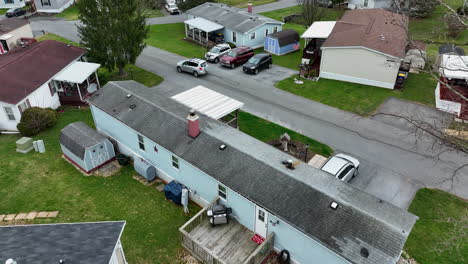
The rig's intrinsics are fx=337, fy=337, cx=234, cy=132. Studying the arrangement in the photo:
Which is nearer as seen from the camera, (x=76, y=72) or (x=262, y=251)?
(x=262, y=251)

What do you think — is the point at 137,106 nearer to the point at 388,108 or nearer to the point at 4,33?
the point at 388,108

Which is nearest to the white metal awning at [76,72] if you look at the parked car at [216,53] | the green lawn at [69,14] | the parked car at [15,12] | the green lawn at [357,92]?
the parked car at [216,53]

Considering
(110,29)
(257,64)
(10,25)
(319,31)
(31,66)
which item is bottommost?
(257,64)

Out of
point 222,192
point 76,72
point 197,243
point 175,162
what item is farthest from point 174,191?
point 76,72

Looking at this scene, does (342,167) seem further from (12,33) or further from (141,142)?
(12,33)

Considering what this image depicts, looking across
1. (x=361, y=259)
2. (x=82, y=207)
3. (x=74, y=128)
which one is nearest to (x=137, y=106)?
(x=74, y=128)

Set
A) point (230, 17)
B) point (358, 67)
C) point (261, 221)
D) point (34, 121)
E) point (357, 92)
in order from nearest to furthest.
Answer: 1. point (261, 221)
2. point (34, 121)
3. point (357, 92)
4. point (358, 67)
5. point (230, 17)

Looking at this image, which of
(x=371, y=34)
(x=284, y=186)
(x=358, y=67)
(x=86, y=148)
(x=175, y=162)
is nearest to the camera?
(x=284, y=186)

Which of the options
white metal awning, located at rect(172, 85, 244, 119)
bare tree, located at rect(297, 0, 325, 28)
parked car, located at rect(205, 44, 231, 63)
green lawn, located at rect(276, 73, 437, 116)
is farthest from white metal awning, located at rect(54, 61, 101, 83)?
bare tree, located at rect(297, 0, 325, 28)
